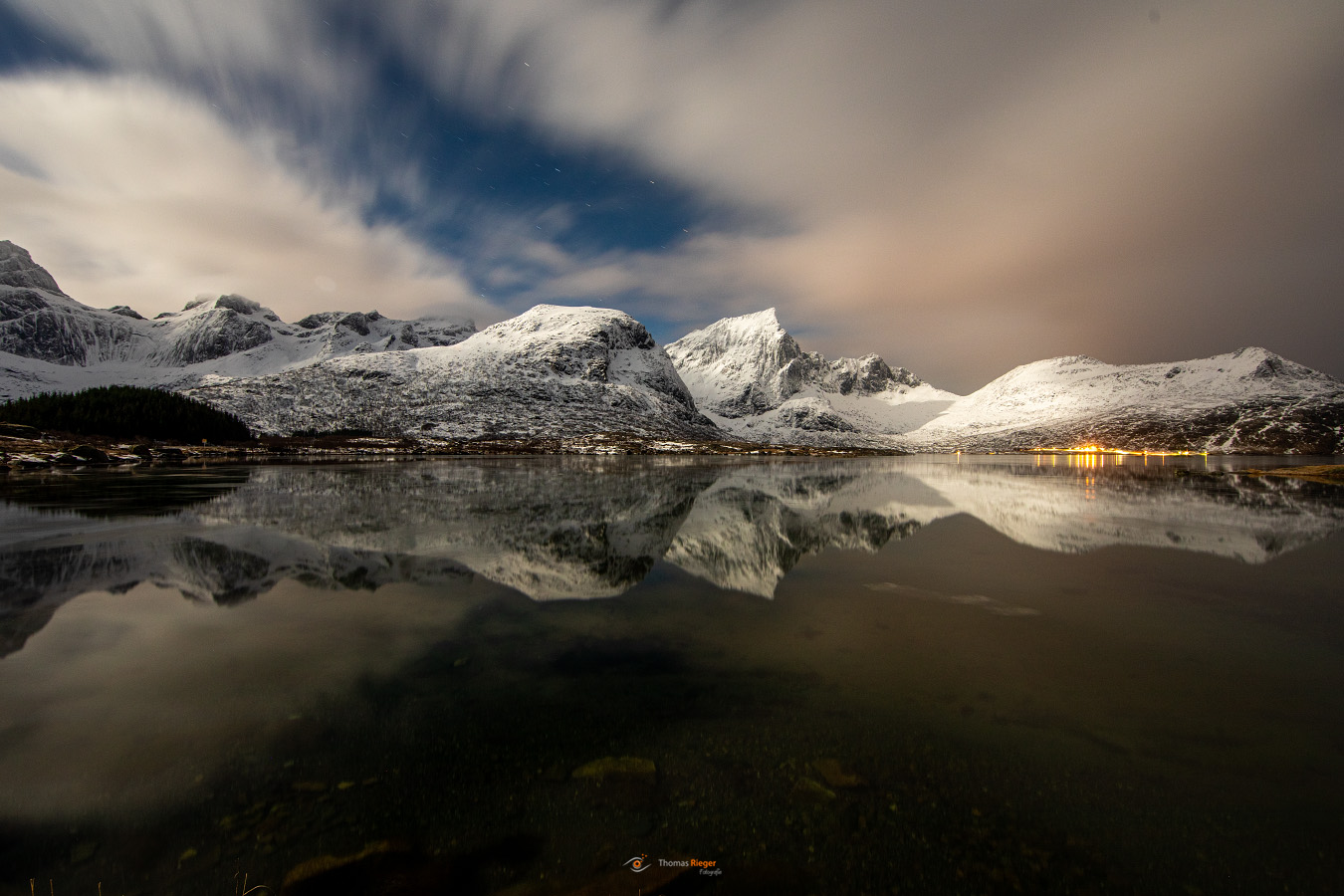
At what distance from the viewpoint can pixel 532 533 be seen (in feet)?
77.9

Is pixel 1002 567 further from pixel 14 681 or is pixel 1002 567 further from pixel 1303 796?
pixel 14 681

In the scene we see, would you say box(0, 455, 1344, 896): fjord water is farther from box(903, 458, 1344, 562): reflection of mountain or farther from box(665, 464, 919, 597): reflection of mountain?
box(903, 458, 1344, 562): reflection of mountain

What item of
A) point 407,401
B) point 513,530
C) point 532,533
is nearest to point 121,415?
point 407,401

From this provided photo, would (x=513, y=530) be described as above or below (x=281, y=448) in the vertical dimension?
below

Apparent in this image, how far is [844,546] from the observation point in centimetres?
2170

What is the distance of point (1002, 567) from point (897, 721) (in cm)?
1257

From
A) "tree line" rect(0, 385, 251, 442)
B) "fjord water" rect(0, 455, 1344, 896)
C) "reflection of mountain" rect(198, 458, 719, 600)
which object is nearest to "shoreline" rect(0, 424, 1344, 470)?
"tree line" rect(0, 385, 251, 442)

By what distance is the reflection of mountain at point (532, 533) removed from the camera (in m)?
16.1

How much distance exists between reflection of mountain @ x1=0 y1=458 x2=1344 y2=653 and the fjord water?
337mm

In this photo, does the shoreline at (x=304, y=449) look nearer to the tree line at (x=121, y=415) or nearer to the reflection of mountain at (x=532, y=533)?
the tree line at (x=121, y=415)

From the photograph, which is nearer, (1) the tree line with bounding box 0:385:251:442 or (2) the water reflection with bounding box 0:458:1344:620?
(2) the water reflection with bounding box 0:458:1344:620

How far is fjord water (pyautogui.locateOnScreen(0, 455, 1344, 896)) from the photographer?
5.64 m

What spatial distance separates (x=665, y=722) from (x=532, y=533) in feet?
54.6

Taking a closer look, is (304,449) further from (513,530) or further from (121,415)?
(513,530)
